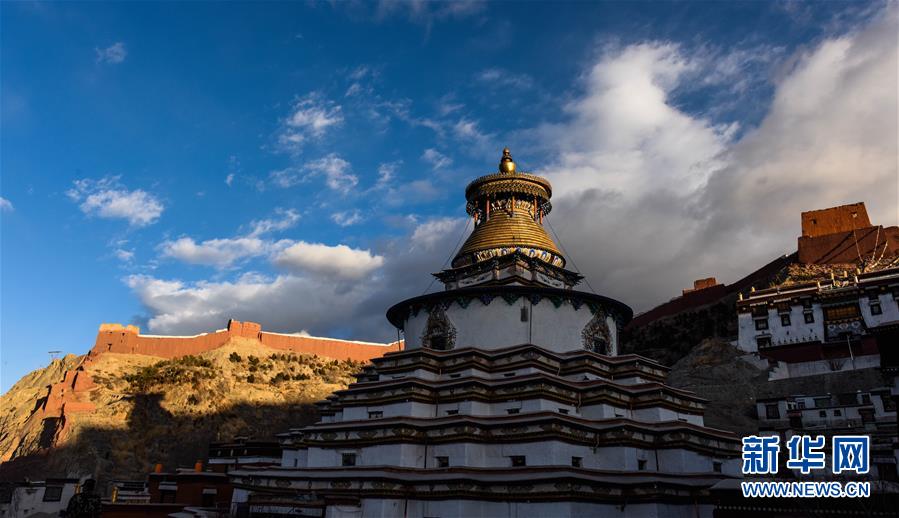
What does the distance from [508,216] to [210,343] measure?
4585 cm

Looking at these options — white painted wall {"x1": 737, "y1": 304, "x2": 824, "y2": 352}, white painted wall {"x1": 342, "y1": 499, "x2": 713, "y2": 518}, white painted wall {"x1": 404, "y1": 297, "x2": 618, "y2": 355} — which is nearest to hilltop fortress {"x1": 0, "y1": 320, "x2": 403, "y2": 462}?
white painted wall {"x1": 737, "y1": 304, "x2": 824, "y2": 352}

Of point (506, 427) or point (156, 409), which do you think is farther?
point (156, 409)

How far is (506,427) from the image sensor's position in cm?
1766

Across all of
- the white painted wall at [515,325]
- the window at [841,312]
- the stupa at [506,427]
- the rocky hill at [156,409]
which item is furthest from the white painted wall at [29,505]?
the window at [841,312]

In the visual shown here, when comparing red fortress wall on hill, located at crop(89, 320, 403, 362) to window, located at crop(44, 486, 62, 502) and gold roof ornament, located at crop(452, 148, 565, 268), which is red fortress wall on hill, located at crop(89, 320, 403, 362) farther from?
gold roof ornament, located at crop(452, 148, 565, 268)

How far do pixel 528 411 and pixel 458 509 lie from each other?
12.7ft

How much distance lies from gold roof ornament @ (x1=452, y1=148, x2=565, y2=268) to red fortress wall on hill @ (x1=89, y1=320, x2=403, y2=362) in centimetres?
4035

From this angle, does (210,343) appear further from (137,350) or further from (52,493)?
(52,493)

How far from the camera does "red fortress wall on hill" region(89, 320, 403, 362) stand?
2419 inches

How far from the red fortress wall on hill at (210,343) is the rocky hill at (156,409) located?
31.1 inches

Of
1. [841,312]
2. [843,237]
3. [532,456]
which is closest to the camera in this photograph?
[532,456]

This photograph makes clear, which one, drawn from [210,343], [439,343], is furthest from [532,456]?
[210,343]

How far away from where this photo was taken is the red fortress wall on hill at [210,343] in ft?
202

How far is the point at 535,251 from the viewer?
2597 cm
